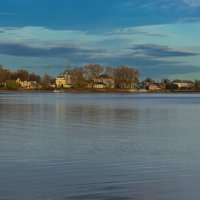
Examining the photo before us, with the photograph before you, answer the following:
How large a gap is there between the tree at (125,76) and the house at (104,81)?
2.41 meters

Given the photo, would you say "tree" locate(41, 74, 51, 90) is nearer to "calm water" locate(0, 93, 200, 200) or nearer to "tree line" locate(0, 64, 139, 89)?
"tree line" locate(0, 64, 139, 89)

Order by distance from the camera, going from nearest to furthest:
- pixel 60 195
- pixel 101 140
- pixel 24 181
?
pixel 60 195
pixel 24 181
pixel 101 140

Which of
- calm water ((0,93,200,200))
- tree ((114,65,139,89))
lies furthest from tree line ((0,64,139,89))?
calm water ((0,93,200,200))

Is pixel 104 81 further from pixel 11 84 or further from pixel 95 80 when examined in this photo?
pixel 11 84

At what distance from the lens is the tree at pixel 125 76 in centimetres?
16762

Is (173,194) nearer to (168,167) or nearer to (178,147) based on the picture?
(168,167)

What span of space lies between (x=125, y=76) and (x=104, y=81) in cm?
1193

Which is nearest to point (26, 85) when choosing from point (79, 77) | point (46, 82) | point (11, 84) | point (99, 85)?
point (46, 82)

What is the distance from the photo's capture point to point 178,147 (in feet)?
51.7

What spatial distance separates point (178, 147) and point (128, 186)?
6718 mm

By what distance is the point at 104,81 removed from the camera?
586 feet

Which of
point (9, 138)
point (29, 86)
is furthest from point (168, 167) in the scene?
point (29, 86)

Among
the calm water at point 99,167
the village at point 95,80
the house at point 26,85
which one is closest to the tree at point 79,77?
the village at point 95,80

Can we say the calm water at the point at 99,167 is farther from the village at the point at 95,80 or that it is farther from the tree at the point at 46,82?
the tree at the point at 46,82
